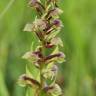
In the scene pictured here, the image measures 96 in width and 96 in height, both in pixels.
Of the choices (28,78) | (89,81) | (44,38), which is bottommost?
(89,81)

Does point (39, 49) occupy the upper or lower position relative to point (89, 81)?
upper

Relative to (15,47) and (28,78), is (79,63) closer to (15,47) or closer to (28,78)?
(15,47)

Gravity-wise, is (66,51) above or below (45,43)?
below

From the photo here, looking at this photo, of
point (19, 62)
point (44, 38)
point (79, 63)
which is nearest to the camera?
point (44, 38)

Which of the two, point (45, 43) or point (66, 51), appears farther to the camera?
point (66, 51)

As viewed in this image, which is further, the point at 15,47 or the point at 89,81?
the point at 15,47

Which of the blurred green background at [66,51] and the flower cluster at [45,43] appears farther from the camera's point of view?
the blurred green background at [66,51]

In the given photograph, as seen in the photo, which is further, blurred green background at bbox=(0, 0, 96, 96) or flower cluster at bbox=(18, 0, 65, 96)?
blurred green background at bbox=(0, 0, 96, 96)

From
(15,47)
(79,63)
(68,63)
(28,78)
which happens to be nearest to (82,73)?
(79,63)
